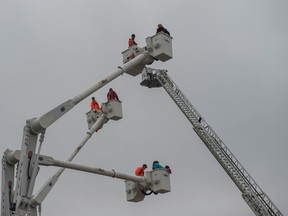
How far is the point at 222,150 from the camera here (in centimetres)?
2983

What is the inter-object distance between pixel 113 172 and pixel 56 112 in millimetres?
2274

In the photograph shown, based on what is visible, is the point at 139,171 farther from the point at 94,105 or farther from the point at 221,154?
the point at 221,154

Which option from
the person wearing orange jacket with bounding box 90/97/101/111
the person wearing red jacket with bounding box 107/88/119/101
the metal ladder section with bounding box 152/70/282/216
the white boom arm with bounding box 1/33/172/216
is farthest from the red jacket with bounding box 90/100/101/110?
the metal ladder section with bounding box 152/70/282/216

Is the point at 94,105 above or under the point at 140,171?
above

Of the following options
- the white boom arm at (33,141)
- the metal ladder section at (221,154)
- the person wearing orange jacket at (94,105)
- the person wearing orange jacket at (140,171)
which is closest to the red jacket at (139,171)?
the person wearing orange jacket at (140,171)

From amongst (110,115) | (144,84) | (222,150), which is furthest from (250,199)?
(110,115)

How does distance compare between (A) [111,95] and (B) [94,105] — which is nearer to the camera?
(A) [111,95]

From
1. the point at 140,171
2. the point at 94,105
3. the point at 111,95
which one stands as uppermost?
the point at 94,105

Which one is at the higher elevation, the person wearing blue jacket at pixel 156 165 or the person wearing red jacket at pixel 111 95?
the person wearing red jacket at pixel 111 95

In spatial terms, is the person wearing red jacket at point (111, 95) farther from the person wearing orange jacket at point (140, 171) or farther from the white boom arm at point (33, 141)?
the person wearing orange jacket at point (140, 171)

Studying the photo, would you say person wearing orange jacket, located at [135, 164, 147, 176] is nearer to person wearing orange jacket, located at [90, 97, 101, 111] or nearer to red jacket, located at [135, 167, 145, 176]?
red jacket, located at [135, 167, 145, 176]

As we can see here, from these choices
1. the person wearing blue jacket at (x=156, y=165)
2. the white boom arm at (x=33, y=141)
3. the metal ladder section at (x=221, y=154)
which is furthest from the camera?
the metal ladder section at (x=221, y=154)

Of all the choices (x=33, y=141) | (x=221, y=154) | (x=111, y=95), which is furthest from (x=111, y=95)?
(x=221, y=154)

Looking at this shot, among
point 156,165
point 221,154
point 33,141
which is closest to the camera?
point 33,141
